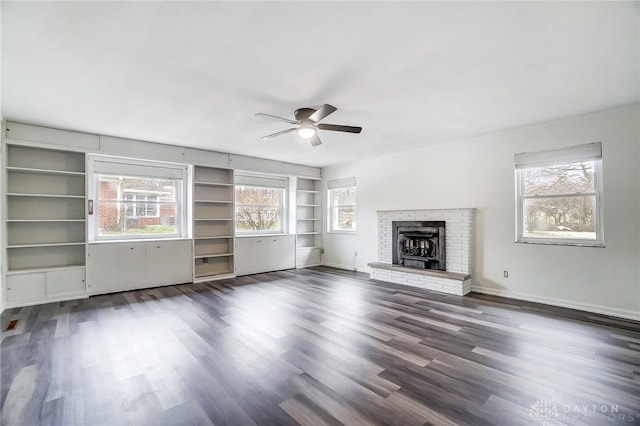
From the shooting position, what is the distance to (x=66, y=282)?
175 inches

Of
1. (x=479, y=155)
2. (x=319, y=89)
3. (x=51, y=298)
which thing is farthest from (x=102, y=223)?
(x=479, y=155)

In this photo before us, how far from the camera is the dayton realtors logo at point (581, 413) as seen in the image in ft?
5.90

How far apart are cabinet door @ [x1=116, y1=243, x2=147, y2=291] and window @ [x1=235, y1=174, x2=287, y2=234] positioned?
1.95 metres

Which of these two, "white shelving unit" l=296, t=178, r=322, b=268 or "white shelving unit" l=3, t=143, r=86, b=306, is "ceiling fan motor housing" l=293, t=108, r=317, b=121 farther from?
"white shelving unit" l=296, t=178, r=322, b=268

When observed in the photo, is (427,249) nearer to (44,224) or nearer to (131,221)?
(131,221)

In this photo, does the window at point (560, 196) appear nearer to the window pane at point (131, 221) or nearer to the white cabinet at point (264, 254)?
the white cabinet at point (264, 254)

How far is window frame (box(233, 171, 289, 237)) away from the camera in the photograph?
21.3ft

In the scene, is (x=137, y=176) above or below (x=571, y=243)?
above

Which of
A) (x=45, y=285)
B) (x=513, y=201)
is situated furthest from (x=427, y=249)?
(x=45, y=285)

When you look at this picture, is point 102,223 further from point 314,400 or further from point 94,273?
point 314,400

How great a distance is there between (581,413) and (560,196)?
3.23 meters

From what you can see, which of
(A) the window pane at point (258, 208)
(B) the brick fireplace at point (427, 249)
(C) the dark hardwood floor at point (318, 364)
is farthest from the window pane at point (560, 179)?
(A) the window pane at point (258, 208)

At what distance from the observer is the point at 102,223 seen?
500cm

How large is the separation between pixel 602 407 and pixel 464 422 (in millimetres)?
978
